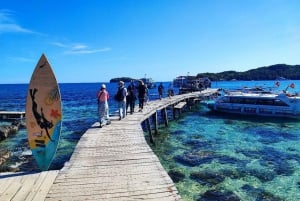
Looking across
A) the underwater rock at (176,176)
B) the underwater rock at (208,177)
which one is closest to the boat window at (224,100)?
the underwater rock at (208,177)

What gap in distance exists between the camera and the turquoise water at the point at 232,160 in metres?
11.7

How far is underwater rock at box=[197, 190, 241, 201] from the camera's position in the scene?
1088 centimetres

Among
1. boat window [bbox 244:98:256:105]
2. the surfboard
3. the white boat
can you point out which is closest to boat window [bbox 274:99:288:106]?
the white boat

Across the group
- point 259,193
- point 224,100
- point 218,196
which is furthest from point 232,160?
point 224,100

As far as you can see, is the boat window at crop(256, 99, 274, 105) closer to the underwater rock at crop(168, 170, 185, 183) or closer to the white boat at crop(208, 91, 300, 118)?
the white boat at crop(208, 91, 300, 118)

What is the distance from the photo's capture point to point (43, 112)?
8977 mm

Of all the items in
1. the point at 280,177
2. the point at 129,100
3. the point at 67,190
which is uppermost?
the point at 129,100

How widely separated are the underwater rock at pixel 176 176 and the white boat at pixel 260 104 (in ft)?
73.9

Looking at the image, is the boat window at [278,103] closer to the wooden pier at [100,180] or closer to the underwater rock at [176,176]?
the underwater rock at [176,176]

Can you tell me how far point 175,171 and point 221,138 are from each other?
29.1ft

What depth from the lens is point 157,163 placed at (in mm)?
9188

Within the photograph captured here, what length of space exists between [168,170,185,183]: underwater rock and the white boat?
73.9 ft

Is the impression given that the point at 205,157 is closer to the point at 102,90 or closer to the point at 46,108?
the point at 102,90

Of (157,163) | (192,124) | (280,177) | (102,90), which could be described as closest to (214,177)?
(280,177)
